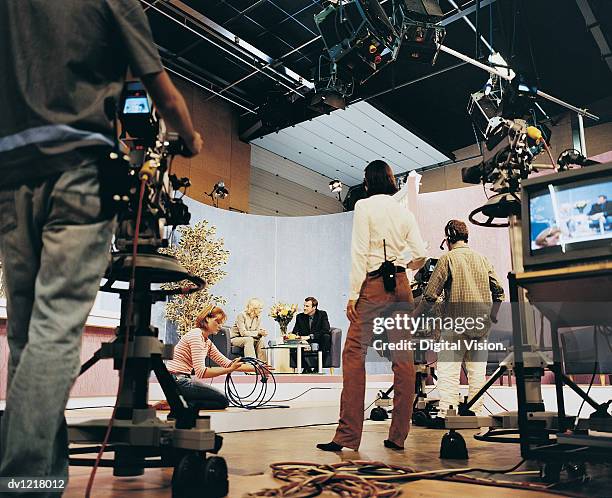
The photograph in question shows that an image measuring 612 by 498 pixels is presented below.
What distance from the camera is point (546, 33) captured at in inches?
294

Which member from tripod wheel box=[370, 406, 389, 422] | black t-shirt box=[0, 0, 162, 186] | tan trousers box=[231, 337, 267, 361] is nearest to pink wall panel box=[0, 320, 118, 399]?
tripod wheel box=[370, 406, 389, 422]

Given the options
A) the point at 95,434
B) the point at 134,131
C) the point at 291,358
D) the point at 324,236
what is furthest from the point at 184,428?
the point at 324,236

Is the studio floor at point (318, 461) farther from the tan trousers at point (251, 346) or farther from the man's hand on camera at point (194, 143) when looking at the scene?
the tan trousers at point (251, 346)

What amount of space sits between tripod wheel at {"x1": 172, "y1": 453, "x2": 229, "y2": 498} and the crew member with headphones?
2.20 meters

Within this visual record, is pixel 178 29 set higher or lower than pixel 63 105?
higher

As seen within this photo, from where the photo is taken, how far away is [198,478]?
1622 mm

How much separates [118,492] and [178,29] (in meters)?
7.73

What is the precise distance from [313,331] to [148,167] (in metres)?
6.69

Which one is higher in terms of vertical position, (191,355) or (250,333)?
(250,333)

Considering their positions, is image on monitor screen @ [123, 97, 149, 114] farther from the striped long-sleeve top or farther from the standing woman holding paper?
the striped long-sleeve top

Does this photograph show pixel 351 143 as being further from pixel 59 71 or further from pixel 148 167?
pixel 59 71

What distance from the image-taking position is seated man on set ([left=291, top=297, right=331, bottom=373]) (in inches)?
316

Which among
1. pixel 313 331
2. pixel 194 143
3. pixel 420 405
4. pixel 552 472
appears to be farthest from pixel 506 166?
pixel 313 331

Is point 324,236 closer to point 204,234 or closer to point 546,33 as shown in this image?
point 204,234
